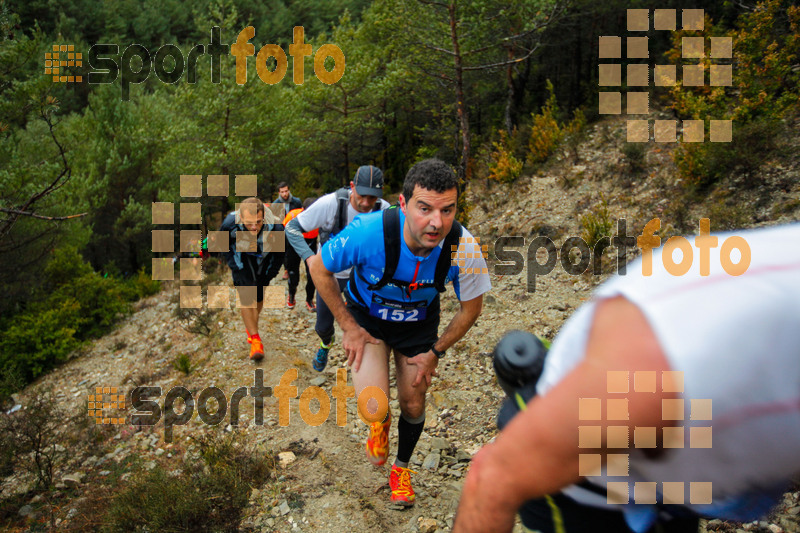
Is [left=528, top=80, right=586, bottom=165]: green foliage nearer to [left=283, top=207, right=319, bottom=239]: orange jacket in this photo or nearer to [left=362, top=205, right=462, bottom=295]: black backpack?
[left=283, top=207, right=319, bottom=239]: orange jacket

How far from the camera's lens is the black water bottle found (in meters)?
1.20

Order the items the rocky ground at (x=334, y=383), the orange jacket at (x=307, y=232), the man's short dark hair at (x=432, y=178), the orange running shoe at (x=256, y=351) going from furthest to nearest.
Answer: the orange running shoe at (x=256, y=351) → the orange jacket at (x=307, y=232) → the rocky ground at (x=334, y=383) → the man's short dark hair at (x=432, y=178)

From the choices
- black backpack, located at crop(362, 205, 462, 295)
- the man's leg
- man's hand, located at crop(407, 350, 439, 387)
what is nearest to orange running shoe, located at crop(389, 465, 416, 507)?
man's hand, located at crop(407, 350, 439, 387)

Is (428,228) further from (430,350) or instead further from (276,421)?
(276,421)

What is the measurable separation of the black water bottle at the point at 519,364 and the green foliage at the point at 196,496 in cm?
308

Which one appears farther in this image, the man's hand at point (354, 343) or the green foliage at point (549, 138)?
the green foliage at point (549, 138)

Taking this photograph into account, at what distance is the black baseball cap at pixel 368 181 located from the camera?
4750mm

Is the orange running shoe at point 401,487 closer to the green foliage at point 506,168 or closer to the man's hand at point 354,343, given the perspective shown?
the man's hand at point 354,343

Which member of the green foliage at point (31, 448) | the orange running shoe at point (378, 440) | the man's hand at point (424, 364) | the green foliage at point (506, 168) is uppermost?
the green foliage at point (506, 168)

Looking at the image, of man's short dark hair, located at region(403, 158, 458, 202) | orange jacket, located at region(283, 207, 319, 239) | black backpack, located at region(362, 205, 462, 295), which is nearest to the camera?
man's short dark hair, located at region(403, 158, 458, 202)

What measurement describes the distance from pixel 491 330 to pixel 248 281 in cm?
313

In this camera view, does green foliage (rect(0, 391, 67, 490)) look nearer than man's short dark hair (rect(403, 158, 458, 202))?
No

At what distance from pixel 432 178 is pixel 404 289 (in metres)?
0.77

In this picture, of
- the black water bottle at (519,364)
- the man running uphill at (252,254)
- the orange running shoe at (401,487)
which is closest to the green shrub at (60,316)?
the man running uphill at (252,254)
